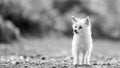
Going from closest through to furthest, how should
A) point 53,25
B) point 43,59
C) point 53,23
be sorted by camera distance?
point 43,59
point 53,25
point 53,23

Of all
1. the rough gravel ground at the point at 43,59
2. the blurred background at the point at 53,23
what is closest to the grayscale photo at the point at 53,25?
the blurred background at the point at 53,23

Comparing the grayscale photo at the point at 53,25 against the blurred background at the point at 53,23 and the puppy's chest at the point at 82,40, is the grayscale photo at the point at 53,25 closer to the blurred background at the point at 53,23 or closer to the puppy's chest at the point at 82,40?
the blurred background at the point at 53,23

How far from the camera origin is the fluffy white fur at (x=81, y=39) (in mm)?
10633

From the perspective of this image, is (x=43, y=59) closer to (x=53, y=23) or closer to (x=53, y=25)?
(x=53, y=25)

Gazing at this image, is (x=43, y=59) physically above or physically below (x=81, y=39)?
above

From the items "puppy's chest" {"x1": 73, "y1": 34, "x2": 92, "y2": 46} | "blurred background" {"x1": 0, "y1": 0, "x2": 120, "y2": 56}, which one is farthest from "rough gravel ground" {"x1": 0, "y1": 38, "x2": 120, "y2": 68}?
"blurred background" {"x1": 0, "y1": 0, "x2": 120, "y2": 56}

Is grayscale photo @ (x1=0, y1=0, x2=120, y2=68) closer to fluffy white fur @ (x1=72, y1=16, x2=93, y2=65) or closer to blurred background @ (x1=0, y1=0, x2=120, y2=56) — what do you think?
blurred background @ (x1=0, y1=0, x2=120, y2=56)

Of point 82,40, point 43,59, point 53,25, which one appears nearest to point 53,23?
point 53,25

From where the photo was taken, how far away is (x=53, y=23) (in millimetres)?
35844

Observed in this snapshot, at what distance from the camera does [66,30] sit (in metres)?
36.7

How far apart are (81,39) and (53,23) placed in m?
25.1

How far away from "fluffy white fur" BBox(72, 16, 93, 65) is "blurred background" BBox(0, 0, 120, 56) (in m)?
13.7

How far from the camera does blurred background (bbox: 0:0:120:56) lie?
1071 inches

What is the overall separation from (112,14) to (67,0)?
19.5 ft
